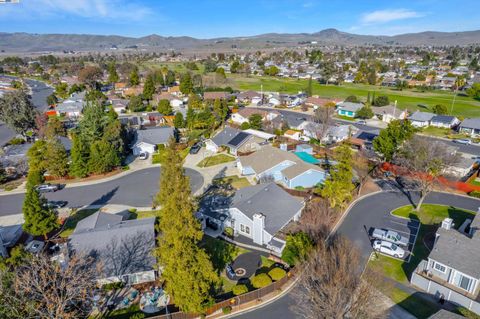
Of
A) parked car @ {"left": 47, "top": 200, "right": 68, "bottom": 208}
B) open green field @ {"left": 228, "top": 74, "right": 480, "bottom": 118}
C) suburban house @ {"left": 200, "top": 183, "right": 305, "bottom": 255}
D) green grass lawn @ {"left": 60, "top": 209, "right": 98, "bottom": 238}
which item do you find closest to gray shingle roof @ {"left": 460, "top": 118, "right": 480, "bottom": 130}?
open green field @ {"left": 228, "top": 74, "right": 480, "bottom": 118}

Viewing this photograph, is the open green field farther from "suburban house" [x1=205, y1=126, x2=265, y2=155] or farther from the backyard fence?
the backyard fence

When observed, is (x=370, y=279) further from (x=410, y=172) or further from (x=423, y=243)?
(x=410, y=172)

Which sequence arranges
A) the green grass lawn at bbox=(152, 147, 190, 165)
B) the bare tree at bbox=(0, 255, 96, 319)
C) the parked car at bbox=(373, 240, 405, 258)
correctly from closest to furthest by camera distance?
1. the bare tree at bbox=(0, 255, 96, 319)
2. the parked car at bbox=(373, 240, 405, 258)
3. the green grass lawn at bbox=(152, 147, 190, 165)

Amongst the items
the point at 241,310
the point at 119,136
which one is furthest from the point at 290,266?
the point at 119,136

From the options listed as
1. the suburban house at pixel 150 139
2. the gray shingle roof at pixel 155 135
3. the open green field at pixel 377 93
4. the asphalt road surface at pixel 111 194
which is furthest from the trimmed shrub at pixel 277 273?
the open green field at pixel 377 93

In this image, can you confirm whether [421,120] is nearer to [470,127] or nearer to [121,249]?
[470,127]

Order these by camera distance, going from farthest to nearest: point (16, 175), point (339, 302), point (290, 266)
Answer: point (16, 175) < point (290, 266) < point (339, 302)
